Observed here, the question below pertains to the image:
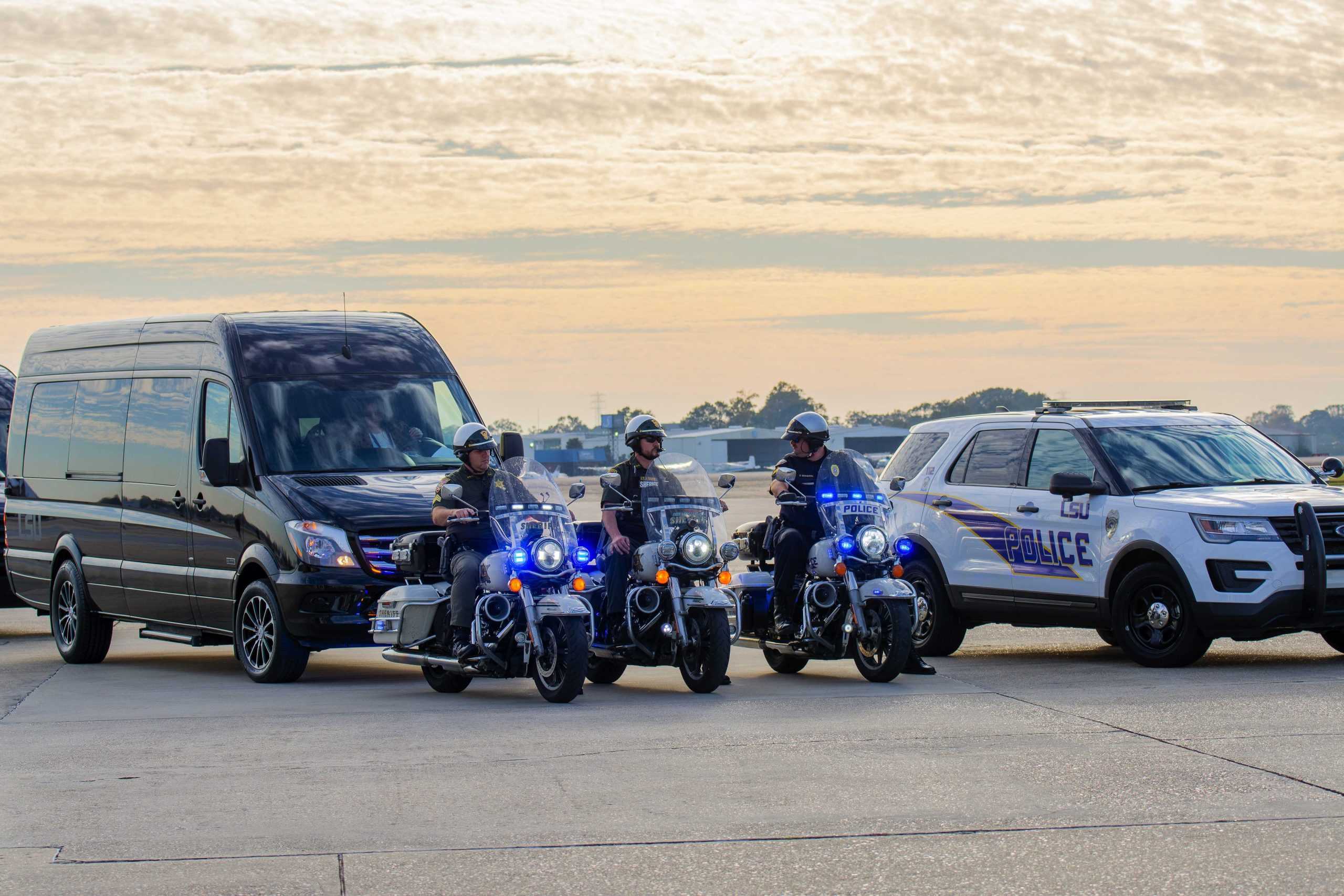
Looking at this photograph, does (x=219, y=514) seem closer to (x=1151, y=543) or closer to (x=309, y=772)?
(x=309, y=772)

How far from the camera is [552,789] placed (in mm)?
8430

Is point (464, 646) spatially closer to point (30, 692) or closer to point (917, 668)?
point (917, 668)

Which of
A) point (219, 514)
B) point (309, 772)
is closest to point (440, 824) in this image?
point (309, 772)

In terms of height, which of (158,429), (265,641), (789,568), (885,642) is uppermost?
(158,429)

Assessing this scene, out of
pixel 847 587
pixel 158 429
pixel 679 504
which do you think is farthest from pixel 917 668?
pixel 158 429

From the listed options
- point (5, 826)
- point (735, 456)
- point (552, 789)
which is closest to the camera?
point (5, 826)

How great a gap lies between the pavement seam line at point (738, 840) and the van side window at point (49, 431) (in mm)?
10037

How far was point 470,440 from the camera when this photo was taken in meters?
12.7

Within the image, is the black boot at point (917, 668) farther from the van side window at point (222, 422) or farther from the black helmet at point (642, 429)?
the van side window at point (222, 422)

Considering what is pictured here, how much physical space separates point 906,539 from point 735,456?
17624cm

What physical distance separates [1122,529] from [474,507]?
467cm

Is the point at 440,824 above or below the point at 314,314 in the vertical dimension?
below

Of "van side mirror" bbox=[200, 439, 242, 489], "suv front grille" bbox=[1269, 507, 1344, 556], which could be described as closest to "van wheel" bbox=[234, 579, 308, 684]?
"van side mirror" bbox=[200, 439, 242, 489]

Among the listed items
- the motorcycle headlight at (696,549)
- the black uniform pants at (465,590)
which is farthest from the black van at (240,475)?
the motorcycle headlight at (696,549)
